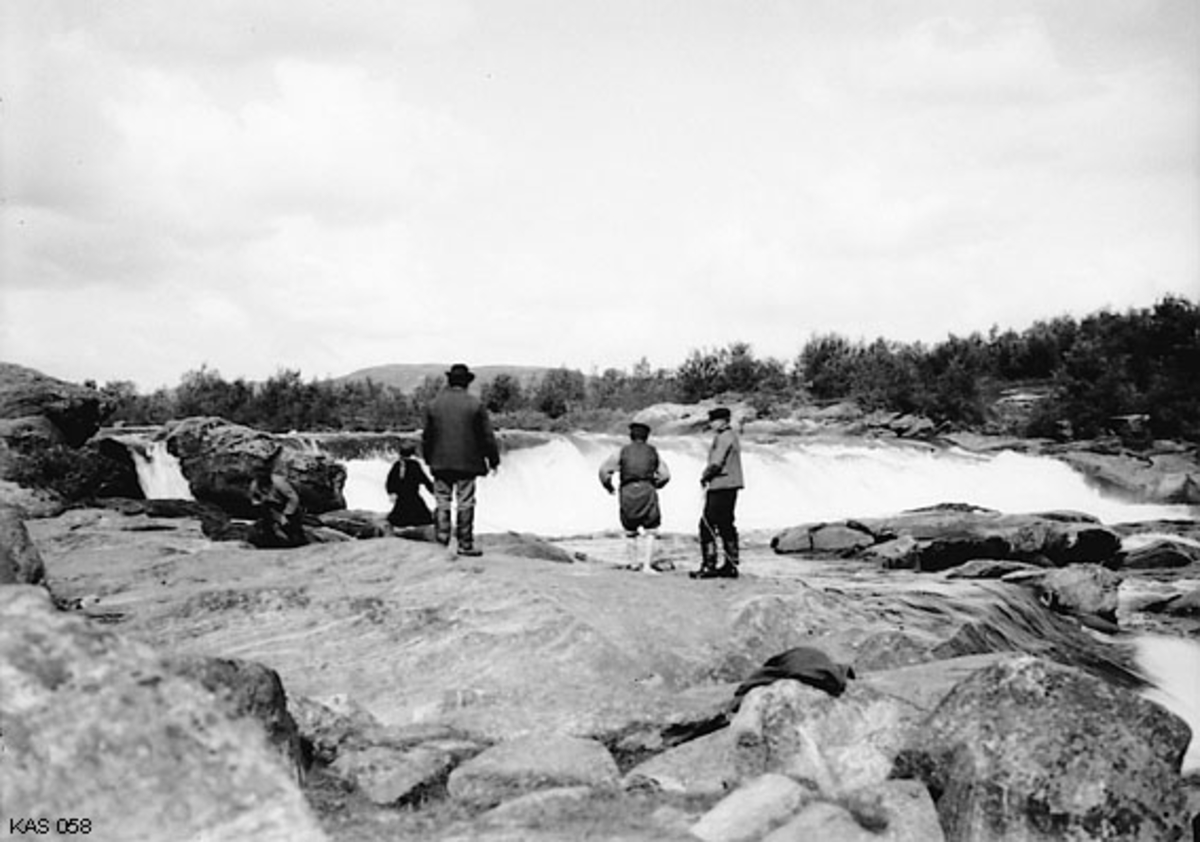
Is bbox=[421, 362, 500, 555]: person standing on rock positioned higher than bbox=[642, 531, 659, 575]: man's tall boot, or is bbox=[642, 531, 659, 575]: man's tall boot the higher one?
bbox=[421, 362, 500, 555]: person standing on rock

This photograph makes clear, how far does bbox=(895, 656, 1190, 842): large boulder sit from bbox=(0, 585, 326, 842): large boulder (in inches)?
128

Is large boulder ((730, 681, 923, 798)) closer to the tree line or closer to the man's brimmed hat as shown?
the man's brimmed hat

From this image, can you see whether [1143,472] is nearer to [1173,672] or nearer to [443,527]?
[1173,672]

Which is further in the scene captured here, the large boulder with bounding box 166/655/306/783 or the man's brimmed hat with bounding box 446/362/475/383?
the man's brimmed hat with bounding box 446/362/475/383

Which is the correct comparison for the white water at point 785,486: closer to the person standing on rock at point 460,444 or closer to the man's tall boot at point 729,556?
the man's tall boot at point 729,556

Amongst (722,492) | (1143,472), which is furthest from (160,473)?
(1143,472)

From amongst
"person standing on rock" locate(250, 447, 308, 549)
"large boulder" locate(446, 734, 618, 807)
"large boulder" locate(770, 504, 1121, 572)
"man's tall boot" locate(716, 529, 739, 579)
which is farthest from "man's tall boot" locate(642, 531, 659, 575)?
"large boulder" locate(770, 504, 1121, 572)

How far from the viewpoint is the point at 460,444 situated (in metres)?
10.8

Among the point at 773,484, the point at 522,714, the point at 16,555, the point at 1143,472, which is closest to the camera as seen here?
the point at 522,714

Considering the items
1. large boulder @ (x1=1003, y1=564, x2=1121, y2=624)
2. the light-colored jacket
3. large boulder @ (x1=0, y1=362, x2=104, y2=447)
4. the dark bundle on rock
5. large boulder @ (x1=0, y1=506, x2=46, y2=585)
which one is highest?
large boulder @ (x1=0, y1=362, x2=104, y2=447)

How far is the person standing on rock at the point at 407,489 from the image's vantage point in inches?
480

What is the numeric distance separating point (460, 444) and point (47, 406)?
36.3 feet

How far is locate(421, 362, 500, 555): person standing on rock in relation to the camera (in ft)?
35.5

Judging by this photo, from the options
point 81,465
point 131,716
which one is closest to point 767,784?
point 131,716
